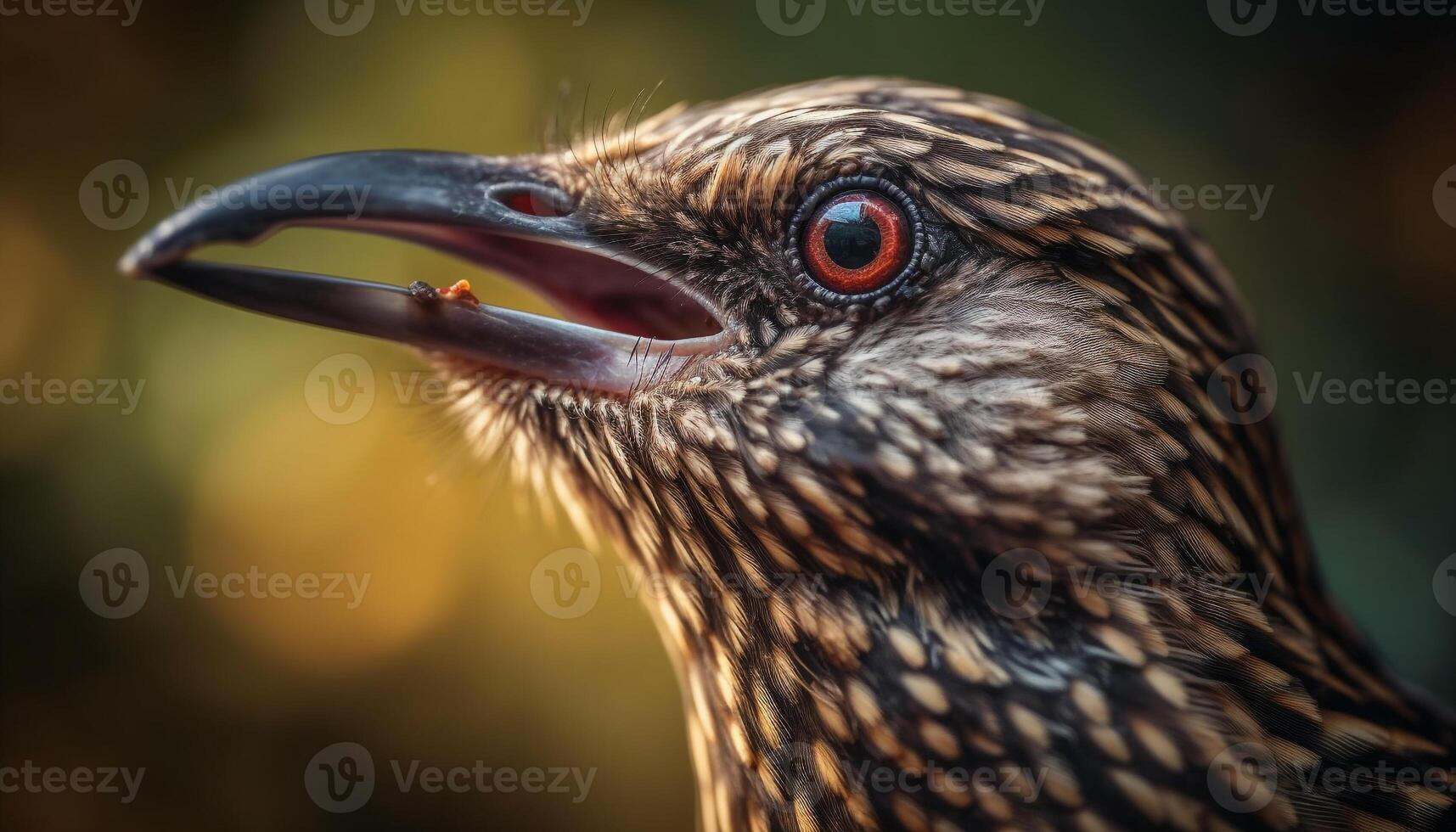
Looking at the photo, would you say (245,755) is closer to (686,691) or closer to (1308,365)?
(686,691)

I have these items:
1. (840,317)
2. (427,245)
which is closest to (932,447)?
(840,317)

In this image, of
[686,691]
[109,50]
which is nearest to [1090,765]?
[686,691]

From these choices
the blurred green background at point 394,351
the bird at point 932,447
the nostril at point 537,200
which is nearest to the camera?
the bird at point 932,447

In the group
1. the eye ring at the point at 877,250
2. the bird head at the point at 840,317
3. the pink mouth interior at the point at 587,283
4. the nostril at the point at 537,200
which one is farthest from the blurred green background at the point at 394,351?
the eye ring at the point at 877,250

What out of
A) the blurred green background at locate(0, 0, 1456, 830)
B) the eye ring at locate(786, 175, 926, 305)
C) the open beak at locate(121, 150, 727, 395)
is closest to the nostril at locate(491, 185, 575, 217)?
the open beak at locate(121, 150, 727, 395)

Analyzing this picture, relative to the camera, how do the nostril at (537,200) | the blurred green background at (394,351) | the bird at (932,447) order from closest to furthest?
1. the bird at (932,447)
2. the nostril at (537,200)
3. the blurred green background at (394,351)

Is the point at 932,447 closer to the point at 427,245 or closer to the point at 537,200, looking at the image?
the point at 537,200

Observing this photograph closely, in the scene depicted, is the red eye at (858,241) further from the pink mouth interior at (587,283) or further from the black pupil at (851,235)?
the pink mouth interior at (587,283)

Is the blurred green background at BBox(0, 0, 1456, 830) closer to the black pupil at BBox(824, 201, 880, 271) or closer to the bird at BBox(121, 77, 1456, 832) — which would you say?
the bird at BBox(121, 77, 1456, 832)
